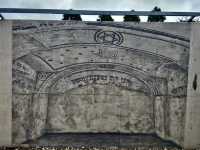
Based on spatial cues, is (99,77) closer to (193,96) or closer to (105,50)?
(105,50)

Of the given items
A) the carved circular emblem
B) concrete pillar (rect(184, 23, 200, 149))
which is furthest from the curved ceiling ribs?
concrete pillar (rect(184, 23, 200, 149))

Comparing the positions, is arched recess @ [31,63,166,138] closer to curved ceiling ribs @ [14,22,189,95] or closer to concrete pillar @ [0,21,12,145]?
curved ceiling ribs @ [14,22,189,95]

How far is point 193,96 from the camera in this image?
5.36 m

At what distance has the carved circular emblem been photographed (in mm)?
5254

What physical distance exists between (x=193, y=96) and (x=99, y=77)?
5.20 ft

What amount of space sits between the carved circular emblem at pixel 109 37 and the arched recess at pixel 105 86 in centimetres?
38

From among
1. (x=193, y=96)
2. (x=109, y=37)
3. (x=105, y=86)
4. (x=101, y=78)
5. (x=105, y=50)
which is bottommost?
(x=193, y=96)

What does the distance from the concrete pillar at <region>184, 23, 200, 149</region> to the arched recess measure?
18.4 inches

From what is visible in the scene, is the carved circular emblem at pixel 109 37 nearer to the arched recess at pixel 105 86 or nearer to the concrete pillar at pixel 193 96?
the arched recess at pixel 105 86

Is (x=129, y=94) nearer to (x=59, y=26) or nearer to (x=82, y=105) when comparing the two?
(x=82, y=105)

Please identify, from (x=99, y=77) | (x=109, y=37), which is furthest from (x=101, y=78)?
(x=109, y=37)

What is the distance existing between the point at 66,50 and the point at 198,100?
232 cm

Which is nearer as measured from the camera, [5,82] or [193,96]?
[5,82]

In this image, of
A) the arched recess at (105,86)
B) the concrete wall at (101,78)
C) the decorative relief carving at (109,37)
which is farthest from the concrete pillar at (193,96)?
the decorative relief carving at (109,37)
